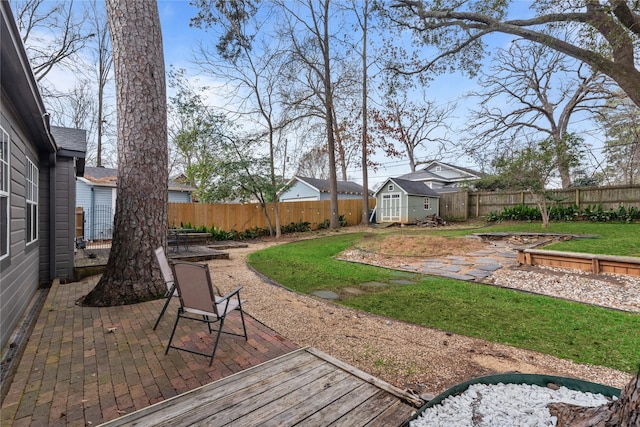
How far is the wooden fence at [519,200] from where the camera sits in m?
12.6

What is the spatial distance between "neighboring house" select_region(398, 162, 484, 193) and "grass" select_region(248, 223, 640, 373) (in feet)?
66.2

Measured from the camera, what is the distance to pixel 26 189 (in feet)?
13.3

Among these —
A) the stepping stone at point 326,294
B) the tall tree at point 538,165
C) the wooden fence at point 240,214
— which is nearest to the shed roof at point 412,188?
the wooden fence at point 240,214

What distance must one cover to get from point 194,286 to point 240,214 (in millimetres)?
11969

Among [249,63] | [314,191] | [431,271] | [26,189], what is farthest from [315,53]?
[26,189]

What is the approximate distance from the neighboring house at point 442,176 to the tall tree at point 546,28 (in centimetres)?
1762

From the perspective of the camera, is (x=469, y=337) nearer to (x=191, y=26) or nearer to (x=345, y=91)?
(x=191, y=26)

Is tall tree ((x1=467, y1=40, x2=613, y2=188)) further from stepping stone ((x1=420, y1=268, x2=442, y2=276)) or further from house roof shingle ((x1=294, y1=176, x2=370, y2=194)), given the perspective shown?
stepping stone ((x1=420, y1=268, x2=442, y2=276))

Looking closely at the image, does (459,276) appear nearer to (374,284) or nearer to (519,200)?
(374,284)

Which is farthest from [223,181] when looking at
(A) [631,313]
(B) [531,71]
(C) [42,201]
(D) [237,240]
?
(B) [531,71]

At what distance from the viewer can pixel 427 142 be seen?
26.6 metres

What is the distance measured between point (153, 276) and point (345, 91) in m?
15.9

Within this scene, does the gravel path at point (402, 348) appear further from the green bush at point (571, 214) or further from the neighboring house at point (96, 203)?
the neighboring house at point (96, 203)

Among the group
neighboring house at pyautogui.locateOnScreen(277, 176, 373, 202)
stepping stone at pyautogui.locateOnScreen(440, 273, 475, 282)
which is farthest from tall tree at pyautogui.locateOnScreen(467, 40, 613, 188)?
stepping stone at pyautogui.locateOnScreen(440, 273, 475, 282)
